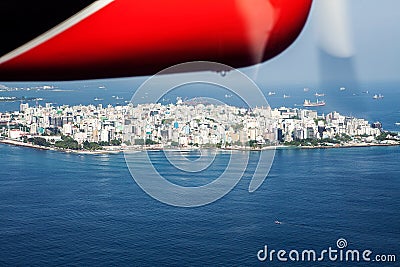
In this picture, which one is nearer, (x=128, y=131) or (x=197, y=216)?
(x=197, y=216)

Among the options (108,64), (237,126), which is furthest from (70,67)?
(237,126)

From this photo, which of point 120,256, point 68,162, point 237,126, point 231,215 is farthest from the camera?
point 68,162

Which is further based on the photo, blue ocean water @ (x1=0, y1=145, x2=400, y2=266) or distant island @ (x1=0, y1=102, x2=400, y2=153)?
distant island @ (x1=0, y1=102, x2=400, y2=153)

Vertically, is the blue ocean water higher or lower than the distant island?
lower

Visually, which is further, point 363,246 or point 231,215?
point 231,215

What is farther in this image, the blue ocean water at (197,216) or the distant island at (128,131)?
the distant island at (128,131)

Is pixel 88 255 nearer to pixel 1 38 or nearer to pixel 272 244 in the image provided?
pixel 272 244

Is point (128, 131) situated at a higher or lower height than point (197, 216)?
higher

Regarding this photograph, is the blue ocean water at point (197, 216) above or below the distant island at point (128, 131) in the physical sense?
below
